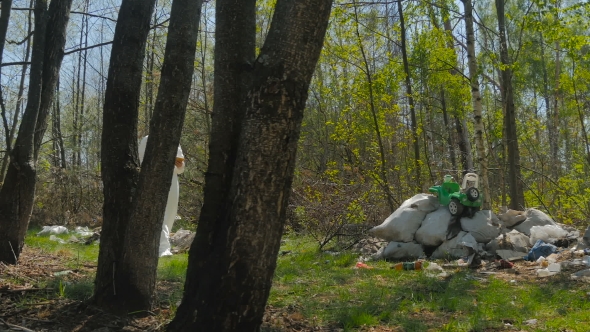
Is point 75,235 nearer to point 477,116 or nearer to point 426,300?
point 477,116

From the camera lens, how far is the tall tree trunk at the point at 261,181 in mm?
3008

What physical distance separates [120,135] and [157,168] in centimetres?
61

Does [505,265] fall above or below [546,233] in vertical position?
below

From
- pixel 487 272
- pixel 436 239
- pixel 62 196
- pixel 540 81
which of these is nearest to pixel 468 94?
pixel 436 239

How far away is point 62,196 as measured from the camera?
1709 centimetres

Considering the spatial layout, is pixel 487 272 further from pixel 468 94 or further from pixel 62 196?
pixel 62 196

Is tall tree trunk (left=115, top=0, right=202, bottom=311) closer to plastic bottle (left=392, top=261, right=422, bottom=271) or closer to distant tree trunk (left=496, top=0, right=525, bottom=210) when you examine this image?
plastic bottle (left=392, top=261, right=422, bottom=271)

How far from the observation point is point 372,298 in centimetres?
553

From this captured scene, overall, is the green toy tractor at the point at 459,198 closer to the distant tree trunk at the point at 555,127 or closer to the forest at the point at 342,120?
the forest at the point at 342,120

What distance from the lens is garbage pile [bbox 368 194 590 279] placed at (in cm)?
868

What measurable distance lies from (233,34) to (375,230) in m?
6.61

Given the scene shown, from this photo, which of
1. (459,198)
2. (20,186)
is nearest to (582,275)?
(459,198)

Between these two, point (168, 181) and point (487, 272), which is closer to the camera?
point (168, 181)

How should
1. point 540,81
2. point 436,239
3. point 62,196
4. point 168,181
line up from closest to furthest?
point 168,181 → point 436,239 → point 62,196 → point 540,81
